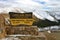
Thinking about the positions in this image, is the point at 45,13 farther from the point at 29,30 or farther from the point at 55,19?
the point at 29,30

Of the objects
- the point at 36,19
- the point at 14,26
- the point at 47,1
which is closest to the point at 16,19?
the point at 14,26

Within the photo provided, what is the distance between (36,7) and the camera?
6.65 m

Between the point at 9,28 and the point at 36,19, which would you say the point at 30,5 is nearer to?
the point at 36,19

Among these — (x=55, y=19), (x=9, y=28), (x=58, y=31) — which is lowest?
(x=58, y=31)

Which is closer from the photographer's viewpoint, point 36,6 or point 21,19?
point 21,19

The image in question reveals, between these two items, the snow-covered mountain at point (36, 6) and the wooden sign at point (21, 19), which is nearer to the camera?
the wooden sign at point (21, 19)

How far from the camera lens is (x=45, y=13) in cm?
654

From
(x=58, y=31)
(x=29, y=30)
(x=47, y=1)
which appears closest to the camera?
(x=29, y=30)

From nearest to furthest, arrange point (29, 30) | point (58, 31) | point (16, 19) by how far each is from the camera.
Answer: point (29, 30)
point (16, 19)
point (58, 31)

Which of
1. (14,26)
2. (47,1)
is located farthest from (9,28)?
(47,1)

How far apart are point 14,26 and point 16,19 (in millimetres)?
277

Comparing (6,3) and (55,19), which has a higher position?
(6,3)

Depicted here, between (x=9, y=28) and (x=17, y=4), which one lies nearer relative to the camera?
(x=9, y=28)

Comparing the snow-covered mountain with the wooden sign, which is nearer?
the wooden sign
